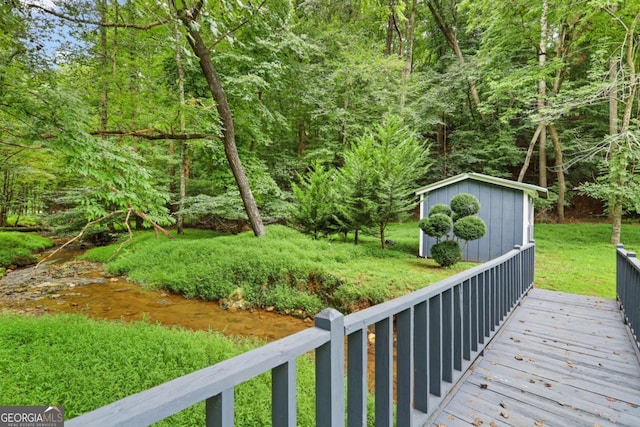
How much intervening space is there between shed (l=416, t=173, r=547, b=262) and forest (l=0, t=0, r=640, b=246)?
1.06m

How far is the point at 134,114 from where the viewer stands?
29.4ft

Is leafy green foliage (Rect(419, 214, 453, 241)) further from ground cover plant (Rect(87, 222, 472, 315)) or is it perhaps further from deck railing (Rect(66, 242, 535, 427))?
deck railing (Rect(66, 242, 535, 427))

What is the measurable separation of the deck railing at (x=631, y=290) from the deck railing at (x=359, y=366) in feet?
4.52

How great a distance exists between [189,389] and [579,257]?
10426 mm

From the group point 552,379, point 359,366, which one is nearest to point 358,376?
point 359,366

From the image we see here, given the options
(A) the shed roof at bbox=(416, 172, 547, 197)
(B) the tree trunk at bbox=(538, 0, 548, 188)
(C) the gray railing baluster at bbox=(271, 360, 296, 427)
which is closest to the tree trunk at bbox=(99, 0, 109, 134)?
(A) the shed roof at bbox=(416, 172, 547, 197)

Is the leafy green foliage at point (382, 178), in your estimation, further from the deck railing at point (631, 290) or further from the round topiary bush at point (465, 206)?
the deck railing at point (631, 290)

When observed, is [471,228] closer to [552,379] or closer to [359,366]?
[552,379]

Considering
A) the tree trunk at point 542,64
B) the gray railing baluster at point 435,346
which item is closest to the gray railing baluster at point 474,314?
the gray railing baluster at point 435,346

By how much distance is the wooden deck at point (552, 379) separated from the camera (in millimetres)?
1810

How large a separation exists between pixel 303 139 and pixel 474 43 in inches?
403

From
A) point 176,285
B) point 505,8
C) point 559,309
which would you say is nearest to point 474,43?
point 505,8

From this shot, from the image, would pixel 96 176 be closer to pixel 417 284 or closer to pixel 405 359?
Answer: pixel 405 359

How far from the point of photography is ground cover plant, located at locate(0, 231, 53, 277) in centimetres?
827
